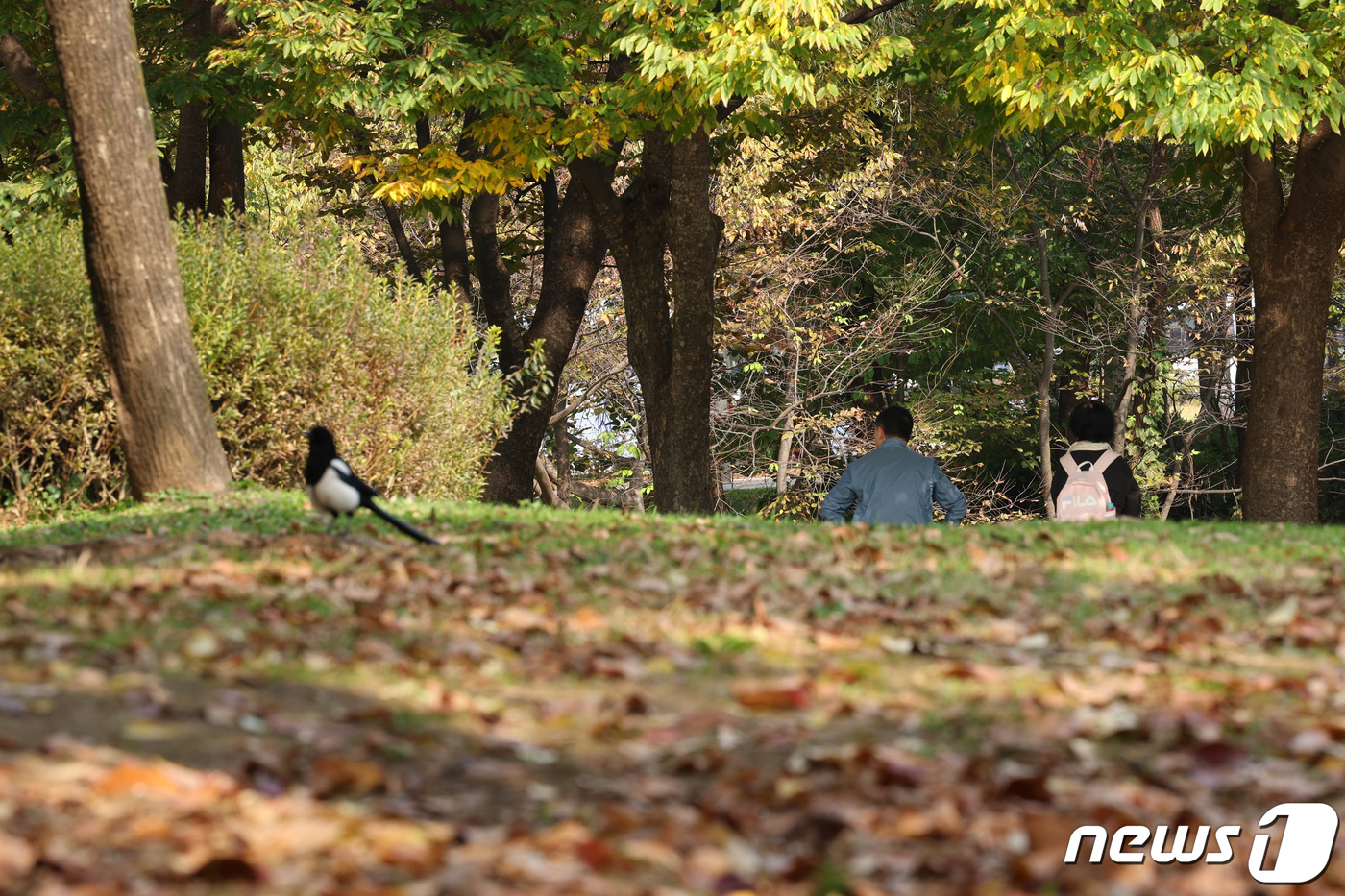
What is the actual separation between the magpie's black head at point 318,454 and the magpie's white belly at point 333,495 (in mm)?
41

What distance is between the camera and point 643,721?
3.98 metres

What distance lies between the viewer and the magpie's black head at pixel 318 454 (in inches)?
289

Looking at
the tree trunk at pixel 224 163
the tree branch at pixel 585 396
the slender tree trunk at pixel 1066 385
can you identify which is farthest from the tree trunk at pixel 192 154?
the slender tree trunk at pixel 1066 385

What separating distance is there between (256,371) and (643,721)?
834 cm

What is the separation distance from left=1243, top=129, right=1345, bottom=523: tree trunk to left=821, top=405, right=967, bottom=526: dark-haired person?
513cm

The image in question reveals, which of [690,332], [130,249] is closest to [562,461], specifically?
[690,332]

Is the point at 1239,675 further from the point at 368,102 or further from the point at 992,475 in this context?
the point at 992,475

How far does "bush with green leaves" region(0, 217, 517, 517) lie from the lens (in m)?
11.1

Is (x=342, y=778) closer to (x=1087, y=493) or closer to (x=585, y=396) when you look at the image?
(x=1087, y=493)

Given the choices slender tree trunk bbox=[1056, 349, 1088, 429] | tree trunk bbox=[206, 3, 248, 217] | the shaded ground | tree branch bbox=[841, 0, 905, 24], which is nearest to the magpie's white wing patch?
the shaded ground

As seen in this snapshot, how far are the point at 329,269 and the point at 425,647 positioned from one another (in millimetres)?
8606

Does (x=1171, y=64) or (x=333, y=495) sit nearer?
(x=333, y=495)

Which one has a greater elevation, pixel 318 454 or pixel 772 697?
pixel 318 454

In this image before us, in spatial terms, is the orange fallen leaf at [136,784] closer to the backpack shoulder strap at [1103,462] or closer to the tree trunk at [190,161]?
the backpack shoulder strap at [1103,462]
